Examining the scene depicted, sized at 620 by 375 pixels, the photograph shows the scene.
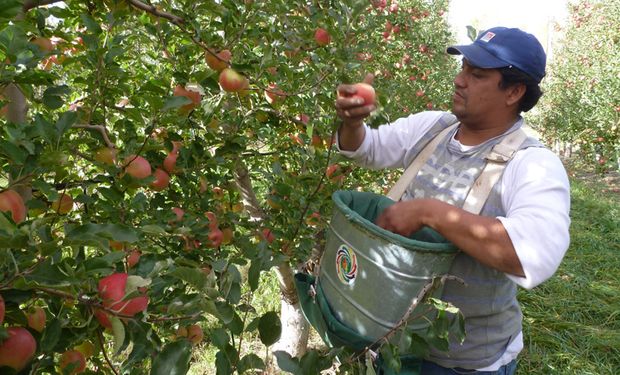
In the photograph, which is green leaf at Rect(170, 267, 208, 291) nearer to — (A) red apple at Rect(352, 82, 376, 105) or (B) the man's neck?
(A) red apple at Rect(352, 82, 376, 105)

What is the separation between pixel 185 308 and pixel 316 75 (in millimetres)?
1114

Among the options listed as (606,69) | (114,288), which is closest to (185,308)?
(114,288)

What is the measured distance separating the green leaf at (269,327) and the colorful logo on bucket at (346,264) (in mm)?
203

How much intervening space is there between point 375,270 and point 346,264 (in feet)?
0.27

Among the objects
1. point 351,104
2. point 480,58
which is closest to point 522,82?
point 480,58

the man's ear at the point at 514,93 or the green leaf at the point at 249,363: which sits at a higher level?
the man's ear at the point at 514,93

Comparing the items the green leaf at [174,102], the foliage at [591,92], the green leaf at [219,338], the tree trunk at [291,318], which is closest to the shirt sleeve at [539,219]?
the green leaf at [219,338]

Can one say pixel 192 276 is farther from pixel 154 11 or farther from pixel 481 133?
pixel 481 133

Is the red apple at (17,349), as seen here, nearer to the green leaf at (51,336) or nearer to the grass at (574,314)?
the green leaf at (51,336)

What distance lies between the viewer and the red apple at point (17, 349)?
75 centimetres

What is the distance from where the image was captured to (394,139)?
1.51m

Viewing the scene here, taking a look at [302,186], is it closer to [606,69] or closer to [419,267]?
[419,267]

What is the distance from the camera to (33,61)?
847 mm

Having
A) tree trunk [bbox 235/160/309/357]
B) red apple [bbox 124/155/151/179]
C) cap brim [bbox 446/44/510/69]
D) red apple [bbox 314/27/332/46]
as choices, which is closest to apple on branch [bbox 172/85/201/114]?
red apple [bbox 124/155/151/179]
